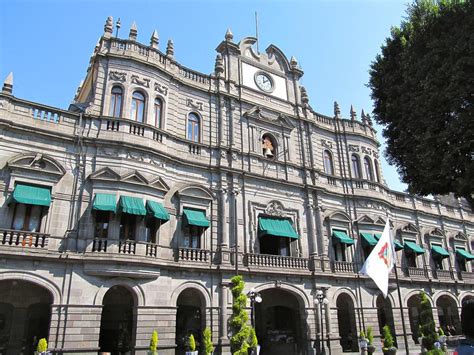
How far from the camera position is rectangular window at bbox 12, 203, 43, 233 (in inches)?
578

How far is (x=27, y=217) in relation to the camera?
14938 mm

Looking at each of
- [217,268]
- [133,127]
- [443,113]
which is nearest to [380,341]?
[217,268]

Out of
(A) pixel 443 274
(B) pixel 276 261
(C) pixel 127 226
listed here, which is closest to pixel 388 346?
(B) pixel 276 261

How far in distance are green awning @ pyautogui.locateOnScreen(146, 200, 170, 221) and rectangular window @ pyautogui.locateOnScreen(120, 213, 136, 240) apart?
0.81m

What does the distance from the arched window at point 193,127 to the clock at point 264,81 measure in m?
5.18

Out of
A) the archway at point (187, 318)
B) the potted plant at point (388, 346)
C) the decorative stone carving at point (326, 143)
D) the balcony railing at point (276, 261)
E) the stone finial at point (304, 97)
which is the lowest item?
the potted plant at point (388, 346)

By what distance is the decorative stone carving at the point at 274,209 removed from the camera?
20766 millimetres

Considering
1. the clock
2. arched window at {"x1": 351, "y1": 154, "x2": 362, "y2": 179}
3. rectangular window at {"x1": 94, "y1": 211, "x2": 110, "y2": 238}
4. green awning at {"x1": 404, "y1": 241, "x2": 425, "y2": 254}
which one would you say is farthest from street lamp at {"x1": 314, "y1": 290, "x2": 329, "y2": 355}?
the clock

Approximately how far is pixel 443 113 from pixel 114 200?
12696 millimetres

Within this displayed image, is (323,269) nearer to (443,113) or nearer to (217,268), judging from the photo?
(217,268)

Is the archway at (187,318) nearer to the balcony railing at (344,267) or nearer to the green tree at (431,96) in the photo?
the balcony railing at (344,267)

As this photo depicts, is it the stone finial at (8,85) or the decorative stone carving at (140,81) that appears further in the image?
the decorative stone carving at (140,81)

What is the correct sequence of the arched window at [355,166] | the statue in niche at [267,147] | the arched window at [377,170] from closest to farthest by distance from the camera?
the statue in niche at [267,147]
the arched window at [355,166]
the arched window at [377,170]

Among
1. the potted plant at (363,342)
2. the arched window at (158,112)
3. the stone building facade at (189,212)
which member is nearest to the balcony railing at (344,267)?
the stone building facade at (189,212)
